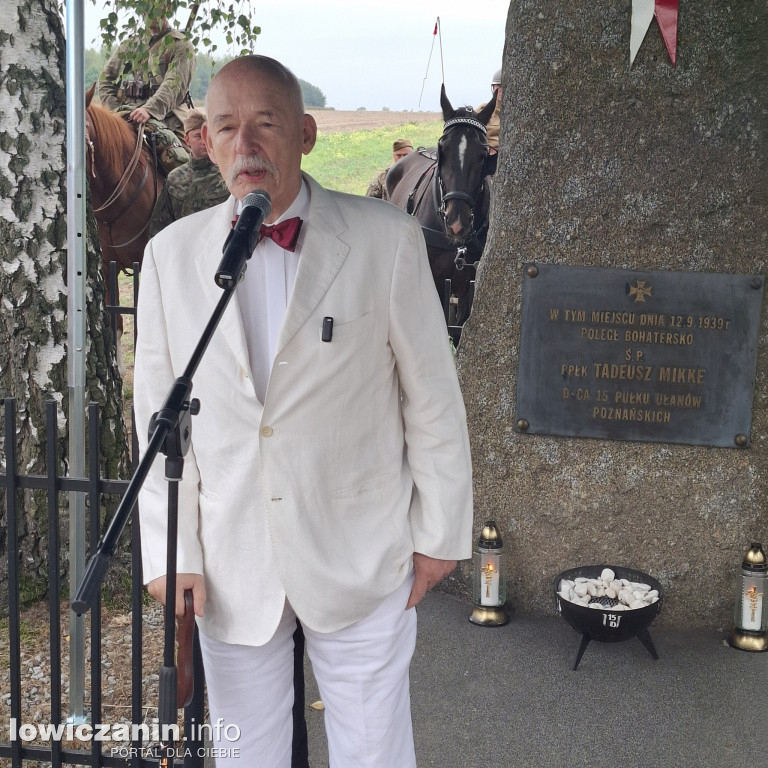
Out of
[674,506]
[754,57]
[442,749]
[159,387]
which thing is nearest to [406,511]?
[159,387]

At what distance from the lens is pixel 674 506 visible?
3.80 meters

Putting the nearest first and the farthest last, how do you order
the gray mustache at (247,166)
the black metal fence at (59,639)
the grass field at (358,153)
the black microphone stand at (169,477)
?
the black microphone stand at (169,477) < the gray mustache at (247,166) < the black metal fence at (59,639) < the grass field at (358,153)

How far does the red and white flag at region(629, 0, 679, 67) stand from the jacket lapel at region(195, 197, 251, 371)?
7.21 feet

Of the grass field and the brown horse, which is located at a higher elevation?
the grass field

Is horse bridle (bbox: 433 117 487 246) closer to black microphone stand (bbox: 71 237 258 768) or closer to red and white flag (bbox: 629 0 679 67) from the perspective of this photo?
red and white flag (bbox: 629 0 679 67)

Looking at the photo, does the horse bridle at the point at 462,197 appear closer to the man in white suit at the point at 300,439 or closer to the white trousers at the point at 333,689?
the man in white suit at the point at 300,439

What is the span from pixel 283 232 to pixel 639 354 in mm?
2263

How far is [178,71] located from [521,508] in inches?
221

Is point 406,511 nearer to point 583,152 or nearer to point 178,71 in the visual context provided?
point 583,152

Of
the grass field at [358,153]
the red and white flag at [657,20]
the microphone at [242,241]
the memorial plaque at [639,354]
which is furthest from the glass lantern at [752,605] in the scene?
the grass field at [358,153]

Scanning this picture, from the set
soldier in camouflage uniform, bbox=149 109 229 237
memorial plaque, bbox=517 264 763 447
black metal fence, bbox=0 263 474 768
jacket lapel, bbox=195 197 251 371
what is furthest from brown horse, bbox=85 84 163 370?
jacket lapel, bbox=195 197 251 371

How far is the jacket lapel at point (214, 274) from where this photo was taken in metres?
1.85

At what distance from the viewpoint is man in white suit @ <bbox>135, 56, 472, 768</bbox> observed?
1.86m

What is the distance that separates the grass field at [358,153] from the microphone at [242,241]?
20.1 metres
